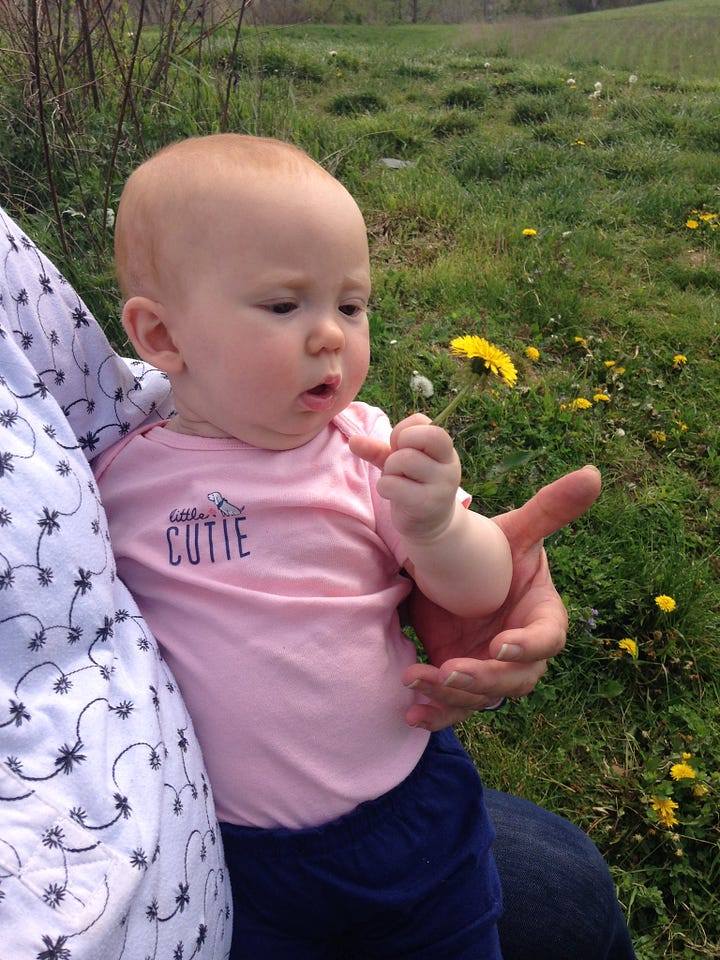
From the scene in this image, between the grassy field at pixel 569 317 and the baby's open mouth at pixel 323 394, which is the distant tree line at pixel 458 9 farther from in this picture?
the baby's open mouth at pixel 323 394

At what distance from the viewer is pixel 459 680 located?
1018 mm

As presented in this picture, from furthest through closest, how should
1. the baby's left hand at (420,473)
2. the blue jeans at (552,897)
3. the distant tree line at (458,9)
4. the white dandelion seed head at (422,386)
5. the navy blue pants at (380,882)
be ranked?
the distant tree line at (458,9)
the white dandelion seed head at (422,386)
the blue jeans at (552,897)
the navy blue pants at (380,882)
the baby's left hand at (420,473)

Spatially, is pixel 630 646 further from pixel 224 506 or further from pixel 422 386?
pixel 224 506

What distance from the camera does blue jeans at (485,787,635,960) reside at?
4.07 ft

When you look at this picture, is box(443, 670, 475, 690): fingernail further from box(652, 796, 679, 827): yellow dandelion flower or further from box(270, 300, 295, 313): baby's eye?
box(652, 796, 679, 827): yellow dandelion flower

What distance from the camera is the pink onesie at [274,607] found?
40.1 inches

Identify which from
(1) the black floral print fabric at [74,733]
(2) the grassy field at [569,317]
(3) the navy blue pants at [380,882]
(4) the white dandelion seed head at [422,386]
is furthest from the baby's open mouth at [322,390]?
(4) the white dandelion seed head at [422,386]

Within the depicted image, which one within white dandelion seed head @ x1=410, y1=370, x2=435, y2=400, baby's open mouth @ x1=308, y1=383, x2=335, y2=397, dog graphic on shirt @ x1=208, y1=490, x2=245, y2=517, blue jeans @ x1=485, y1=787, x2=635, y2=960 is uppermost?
baby's open mouth @ x1=308, y1=383, x2=335, y2=397

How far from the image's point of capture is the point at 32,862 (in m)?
0.68

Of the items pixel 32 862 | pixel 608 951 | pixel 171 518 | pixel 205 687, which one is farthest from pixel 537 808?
pixel 32 862

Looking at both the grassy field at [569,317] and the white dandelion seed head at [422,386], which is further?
the white dandelion seed head at [422,386]

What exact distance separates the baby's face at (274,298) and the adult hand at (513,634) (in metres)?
0.35

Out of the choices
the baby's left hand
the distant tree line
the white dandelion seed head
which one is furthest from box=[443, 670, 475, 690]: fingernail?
the distant tree line

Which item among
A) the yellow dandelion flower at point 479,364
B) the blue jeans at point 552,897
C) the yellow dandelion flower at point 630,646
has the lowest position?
the yellow dandelion flower at point 630,646
